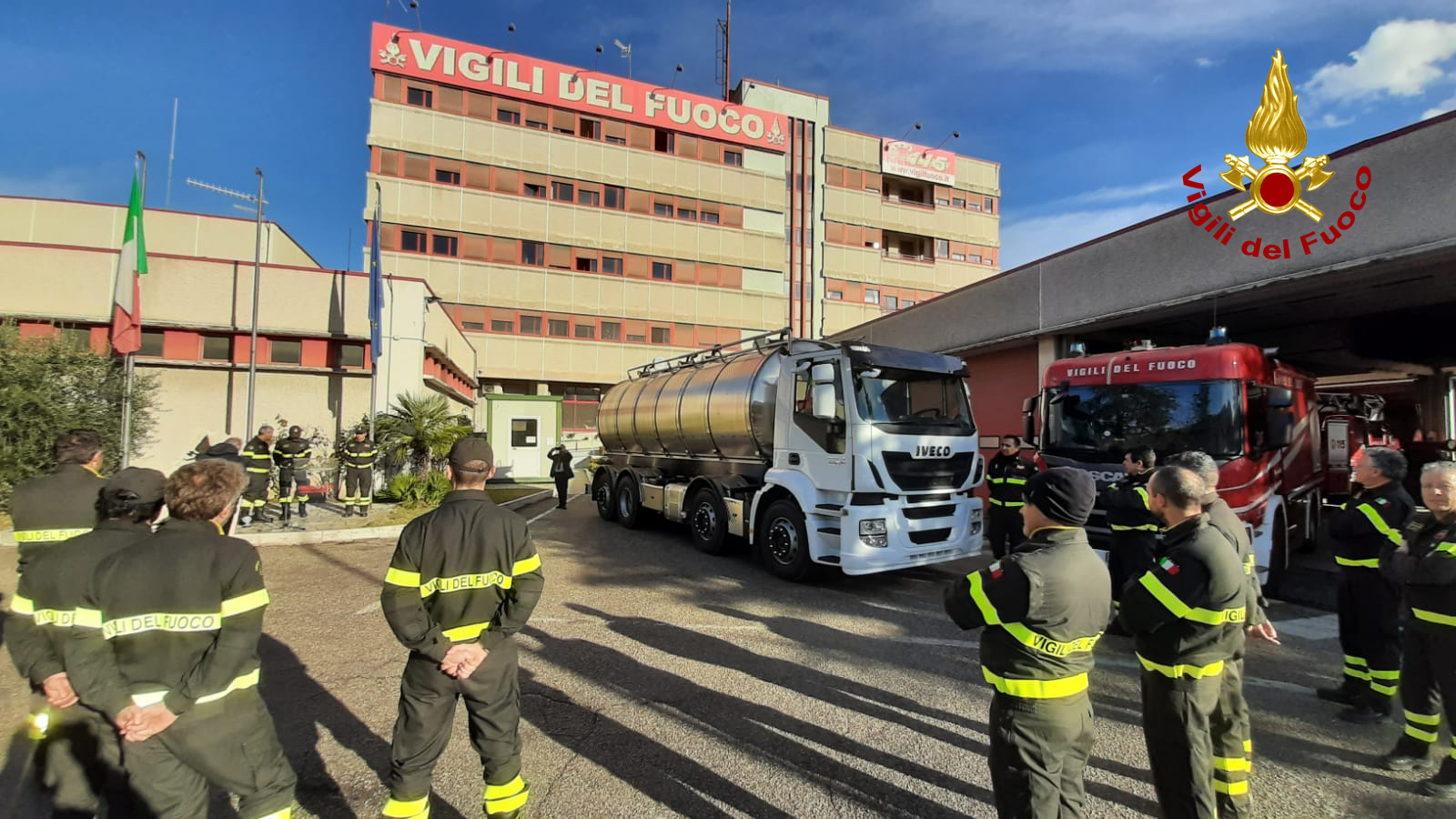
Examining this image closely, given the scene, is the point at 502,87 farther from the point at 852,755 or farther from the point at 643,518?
the point at 852,755

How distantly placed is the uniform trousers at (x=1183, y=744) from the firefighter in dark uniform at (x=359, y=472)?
12588 mm

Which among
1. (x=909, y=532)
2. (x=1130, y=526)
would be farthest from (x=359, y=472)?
(x=1130, y=526)

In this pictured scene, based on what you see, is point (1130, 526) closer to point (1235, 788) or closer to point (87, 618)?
point (1235, 788)

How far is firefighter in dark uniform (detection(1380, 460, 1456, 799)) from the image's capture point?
3230mm

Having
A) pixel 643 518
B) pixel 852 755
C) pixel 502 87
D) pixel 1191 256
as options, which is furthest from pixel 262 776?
pixel 502 87

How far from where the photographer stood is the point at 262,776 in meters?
2.32

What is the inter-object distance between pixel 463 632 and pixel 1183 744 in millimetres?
2930

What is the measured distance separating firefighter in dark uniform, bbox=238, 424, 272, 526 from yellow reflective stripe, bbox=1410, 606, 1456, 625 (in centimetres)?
1261

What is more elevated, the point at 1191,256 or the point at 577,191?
the point at 577,191

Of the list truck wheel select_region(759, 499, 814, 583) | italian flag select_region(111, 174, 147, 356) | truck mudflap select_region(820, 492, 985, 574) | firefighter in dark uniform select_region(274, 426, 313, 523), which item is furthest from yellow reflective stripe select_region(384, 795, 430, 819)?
italian flag select_region(111, 174, 147, 356)

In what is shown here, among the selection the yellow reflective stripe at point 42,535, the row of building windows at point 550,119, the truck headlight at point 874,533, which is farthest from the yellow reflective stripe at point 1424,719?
the row of building windows at point 550,119

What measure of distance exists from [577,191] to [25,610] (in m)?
31.9

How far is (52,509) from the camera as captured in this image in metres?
3.26

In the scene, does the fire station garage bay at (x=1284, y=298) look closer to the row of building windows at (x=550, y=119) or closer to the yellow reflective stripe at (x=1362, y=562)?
the yellow reflective stripe at (x=1362, y=562)
